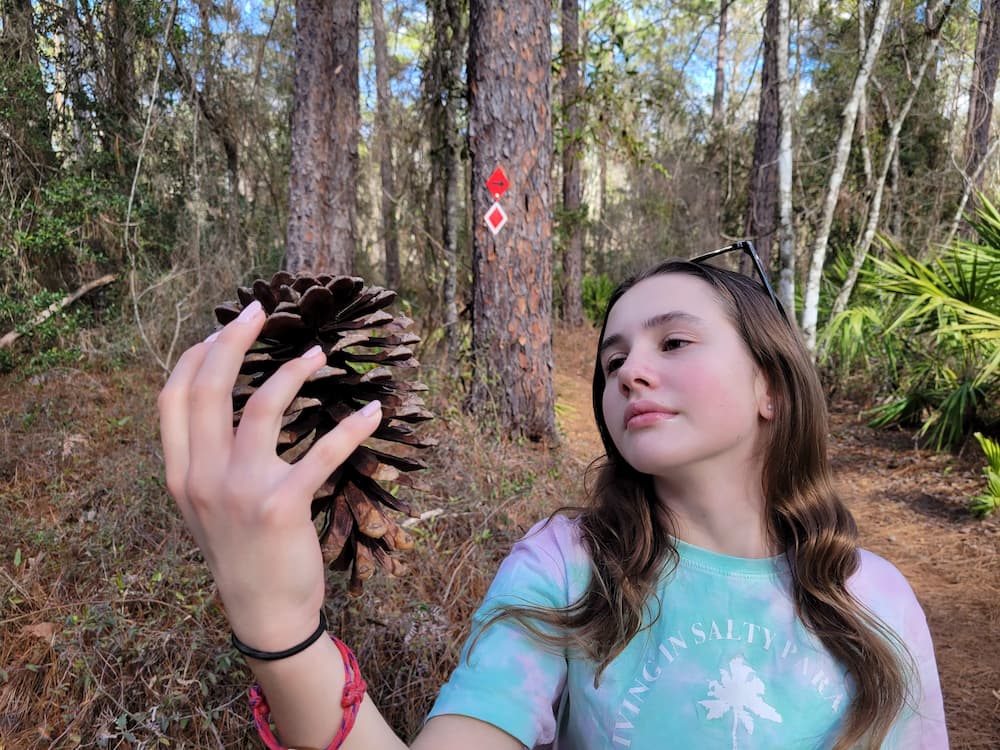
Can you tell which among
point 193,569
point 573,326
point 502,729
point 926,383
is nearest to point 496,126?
point 193,569

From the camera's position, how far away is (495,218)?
14.3ft

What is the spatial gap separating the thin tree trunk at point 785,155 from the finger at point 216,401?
5807 mm

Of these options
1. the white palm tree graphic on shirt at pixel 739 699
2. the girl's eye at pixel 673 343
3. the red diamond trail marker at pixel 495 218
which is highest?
the red diamond trail marker at pixel 495 218

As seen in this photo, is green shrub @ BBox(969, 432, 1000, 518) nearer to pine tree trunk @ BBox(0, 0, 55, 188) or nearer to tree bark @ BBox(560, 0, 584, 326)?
tree bark @ BBox(560, 0, 584, 326)

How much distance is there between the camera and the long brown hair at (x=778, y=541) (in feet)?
3.50

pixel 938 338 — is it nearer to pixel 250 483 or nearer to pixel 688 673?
pixel 688 673

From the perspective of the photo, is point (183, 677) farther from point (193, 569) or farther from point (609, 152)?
point (609, 152)

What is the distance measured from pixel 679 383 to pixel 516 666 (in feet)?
1.83

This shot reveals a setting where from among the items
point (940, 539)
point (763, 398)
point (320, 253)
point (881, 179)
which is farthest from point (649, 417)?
point (881, 179)

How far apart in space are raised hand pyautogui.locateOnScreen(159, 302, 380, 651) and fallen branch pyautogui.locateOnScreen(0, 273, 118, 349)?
6630mm

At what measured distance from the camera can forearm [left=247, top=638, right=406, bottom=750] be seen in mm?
667

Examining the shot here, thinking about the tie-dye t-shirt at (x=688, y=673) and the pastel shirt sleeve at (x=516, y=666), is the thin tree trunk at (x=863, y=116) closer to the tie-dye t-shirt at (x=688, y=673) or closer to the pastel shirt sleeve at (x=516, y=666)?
the tie-dye t-shirt at (x=688, y=673)

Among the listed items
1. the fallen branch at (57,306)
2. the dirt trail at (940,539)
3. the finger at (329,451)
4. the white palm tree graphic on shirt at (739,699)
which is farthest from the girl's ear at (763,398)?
the fallen branch at (57,306)

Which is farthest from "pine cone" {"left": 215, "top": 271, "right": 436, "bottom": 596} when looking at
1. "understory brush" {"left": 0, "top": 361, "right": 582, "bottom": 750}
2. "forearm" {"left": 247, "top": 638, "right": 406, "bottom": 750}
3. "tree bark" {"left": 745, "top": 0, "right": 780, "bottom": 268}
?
"tree bark" {"left": 745, "top": 0, "right": 780, "bottom": 268}
